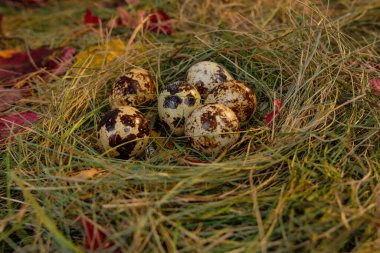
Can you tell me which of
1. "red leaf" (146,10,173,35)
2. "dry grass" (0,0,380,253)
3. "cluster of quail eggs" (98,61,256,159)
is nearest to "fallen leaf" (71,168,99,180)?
"dry grass" (0,0,380,253)

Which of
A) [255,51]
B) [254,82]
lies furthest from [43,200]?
[255,51]

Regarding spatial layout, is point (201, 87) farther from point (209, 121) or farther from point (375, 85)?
point (375, 85)

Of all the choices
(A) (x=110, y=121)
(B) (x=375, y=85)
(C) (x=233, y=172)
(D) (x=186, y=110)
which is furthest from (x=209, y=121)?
(B) (x=375, y=85)

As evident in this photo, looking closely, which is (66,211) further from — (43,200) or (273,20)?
(273,20)

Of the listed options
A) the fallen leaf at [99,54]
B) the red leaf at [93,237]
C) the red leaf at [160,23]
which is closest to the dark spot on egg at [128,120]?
the red leaf at [93,237]

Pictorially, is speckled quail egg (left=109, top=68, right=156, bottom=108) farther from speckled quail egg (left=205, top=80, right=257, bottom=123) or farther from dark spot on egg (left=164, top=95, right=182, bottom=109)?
speckled quail egg (left=205, top=80, right=257, bottom=123)

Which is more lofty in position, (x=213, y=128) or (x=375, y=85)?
(x=375, y=85)
